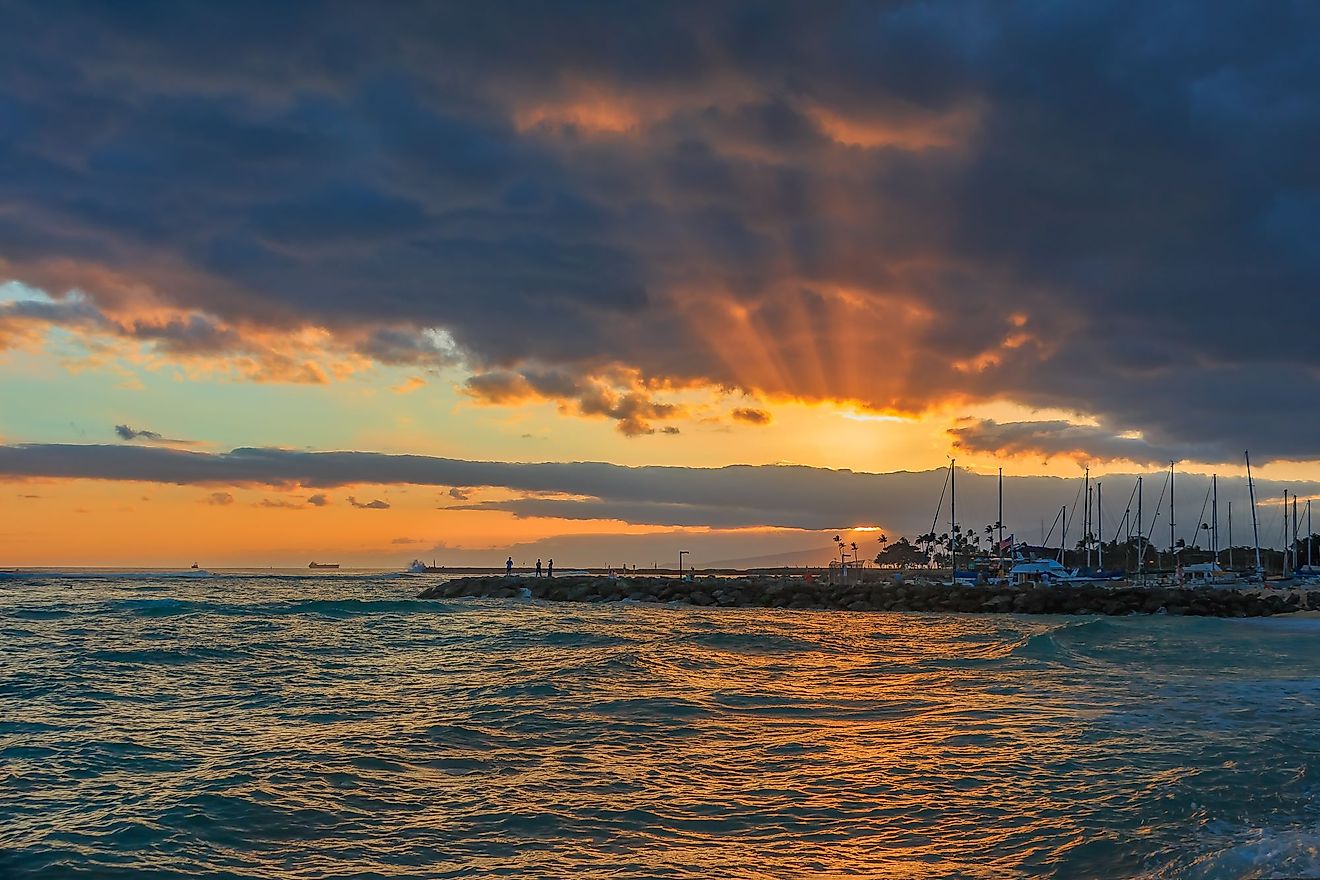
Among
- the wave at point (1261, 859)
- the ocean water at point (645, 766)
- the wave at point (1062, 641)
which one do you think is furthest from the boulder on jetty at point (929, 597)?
the wave at point (1261, 859)

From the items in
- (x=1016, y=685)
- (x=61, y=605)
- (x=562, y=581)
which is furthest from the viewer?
(x=562, y=581)

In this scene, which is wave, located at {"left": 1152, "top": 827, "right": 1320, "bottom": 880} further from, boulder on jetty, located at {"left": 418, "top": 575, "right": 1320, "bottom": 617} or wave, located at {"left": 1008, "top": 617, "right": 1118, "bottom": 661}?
boulder on jetty, located at {"left": 418, "top": 575, "right": 1320, "bottom": 617}

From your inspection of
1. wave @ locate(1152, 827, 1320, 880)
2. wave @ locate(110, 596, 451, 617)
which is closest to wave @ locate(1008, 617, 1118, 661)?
wave @ locate(1152, 827, 1320, 880)

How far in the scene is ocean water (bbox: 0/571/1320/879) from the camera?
28.9 ft

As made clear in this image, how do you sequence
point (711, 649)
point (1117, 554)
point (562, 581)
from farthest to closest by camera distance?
point (1117, 554)
point (562, 581)
point (711, 649)

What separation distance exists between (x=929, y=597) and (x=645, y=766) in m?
55.8

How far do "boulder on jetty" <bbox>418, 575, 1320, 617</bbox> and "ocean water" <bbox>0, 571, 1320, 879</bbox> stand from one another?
116 feet

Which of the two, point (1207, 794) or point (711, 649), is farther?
point (711, 649)

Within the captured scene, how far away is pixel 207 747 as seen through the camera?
44.2 ft

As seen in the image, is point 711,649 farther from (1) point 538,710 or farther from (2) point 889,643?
(1) point 538,710

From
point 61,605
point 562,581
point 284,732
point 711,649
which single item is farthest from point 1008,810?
point 562,581

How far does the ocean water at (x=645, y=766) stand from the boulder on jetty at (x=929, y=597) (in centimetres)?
3545

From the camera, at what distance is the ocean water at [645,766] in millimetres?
8797

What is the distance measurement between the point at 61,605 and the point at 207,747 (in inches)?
1816
